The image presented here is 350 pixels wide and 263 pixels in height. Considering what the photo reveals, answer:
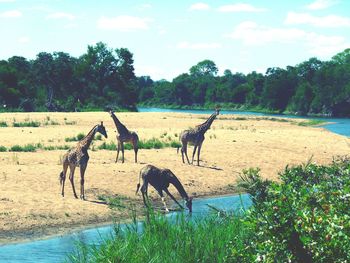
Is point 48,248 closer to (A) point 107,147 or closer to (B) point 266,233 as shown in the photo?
(B) point 266,233

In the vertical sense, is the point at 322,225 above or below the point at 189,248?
above

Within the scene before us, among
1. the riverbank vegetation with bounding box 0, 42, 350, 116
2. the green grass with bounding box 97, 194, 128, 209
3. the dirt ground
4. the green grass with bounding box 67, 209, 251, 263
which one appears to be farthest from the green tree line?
the green grass with bounding box 67, 209, 251, 263

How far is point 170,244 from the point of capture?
1044cm

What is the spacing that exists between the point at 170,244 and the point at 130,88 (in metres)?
89.3

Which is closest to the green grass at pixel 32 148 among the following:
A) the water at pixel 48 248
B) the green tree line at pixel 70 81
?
the water at pixel 48 248

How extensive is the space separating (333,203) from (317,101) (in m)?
108

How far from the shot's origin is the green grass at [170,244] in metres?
9.91

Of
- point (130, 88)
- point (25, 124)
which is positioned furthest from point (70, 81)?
point (25, 124)

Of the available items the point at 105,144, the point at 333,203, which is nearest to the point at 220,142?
the point at 105,144

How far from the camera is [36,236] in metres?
15.6

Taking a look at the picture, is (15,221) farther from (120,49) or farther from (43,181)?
(120,49)

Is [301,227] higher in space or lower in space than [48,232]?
higher

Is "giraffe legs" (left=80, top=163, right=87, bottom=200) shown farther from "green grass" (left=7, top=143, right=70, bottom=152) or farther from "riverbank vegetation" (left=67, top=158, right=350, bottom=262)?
"green grass" (left=7, top=143, right=70, bottom=152)

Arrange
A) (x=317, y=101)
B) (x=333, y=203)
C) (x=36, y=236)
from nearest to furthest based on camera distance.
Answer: (x=333, y=203) < (x=36, y=236) < (x=317, y=101)
